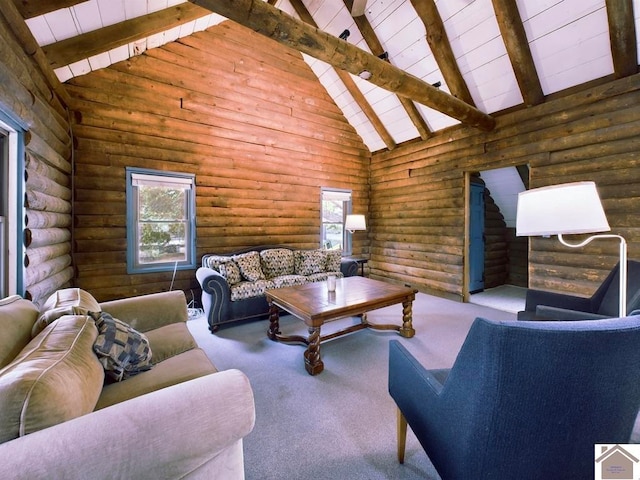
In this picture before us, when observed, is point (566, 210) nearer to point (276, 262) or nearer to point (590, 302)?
Answer: point (590, 302)

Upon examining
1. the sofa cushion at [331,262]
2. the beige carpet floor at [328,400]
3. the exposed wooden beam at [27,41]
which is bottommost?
the beige carpet floor at [328,400]

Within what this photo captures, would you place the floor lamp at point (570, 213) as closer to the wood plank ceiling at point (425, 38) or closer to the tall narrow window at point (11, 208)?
the wood plank ceiling at point (425, 38)

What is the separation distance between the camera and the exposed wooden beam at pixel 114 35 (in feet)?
8.25

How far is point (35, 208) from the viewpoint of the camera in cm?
225

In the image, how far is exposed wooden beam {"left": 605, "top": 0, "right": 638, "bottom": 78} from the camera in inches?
96.9

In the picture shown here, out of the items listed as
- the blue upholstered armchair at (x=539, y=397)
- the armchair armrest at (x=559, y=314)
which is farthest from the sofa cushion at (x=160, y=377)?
the armchair armrest at (x=559, y=314)

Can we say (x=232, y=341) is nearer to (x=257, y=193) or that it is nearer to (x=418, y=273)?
(x=257, y=193)

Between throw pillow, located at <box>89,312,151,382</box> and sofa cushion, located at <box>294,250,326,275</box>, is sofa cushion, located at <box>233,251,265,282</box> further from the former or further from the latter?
throw pillow, located at <box>89,312,151,382</box>

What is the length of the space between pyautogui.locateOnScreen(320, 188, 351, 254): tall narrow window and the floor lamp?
4.12m

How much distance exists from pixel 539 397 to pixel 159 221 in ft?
14.2

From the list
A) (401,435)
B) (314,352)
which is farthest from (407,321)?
(401,435)

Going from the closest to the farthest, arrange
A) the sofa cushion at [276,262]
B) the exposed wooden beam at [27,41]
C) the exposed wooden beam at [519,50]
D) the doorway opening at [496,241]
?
the exposed wooden beam at [27,41], the exposed wooden beam at [519,50], the sofa cushion at [276,262], the doorway opening at [496,241]

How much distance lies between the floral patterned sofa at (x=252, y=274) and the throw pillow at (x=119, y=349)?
171cm

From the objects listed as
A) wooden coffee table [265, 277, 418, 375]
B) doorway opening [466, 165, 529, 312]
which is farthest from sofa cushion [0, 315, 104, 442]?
doorway opening [466, 165, 529, 312]
